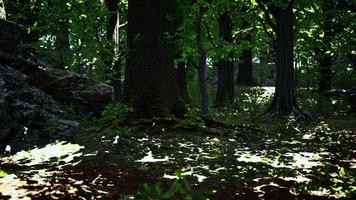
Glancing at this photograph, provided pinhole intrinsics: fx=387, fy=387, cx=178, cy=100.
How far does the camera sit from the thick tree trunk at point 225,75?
25188mm

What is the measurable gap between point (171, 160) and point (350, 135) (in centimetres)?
803

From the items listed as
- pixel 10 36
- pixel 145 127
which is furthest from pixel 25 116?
pixel 10 36

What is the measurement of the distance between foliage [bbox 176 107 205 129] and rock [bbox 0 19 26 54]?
591 cm

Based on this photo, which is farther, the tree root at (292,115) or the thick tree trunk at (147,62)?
the tree root at (292,115)

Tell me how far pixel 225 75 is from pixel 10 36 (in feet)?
53.7

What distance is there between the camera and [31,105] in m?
10.5

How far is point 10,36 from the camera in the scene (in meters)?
12.2

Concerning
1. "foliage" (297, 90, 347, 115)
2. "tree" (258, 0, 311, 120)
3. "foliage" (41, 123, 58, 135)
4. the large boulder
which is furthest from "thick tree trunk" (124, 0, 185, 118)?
"foliage" (297, 90, 347, 115)

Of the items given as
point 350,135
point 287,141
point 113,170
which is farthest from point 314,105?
point 113,170

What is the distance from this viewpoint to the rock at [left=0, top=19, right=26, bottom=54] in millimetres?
12023

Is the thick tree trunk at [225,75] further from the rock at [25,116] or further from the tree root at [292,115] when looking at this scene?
the rock at [25,116]

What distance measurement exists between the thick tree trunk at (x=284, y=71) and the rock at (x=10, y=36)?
11553 mm

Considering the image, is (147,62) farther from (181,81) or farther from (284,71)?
(181,81)

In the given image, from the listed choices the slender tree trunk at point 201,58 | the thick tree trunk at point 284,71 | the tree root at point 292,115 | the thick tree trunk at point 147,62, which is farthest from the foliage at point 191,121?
the thick tree trunk at point 284,71
